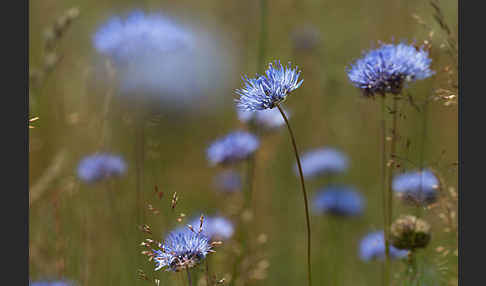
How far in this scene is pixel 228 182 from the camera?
3.41m

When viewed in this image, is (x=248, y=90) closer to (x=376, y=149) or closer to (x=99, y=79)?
(x=99, y=79)

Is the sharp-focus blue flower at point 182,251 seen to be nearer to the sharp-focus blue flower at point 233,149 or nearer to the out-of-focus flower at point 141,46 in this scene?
the sharp-focus blue flower at point 233,149

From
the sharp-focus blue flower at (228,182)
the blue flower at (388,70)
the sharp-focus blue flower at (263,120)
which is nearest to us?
the blue flower at (388,70)

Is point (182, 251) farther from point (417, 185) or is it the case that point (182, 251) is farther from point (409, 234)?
point (417, 185)

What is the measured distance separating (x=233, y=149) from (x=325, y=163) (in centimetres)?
105

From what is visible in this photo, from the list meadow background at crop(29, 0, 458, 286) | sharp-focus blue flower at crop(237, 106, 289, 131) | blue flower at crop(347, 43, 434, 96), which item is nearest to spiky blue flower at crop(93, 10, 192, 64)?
meadow background at crop(29, 0, 458, 286)

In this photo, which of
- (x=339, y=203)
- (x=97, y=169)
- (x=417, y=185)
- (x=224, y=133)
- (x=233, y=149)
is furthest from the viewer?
(x=224, y=133)

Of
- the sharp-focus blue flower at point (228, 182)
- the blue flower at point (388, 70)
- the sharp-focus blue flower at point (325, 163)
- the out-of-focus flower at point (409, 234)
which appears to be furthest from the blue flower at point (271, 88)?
the sharp-focus blue flower at point (325, 163)

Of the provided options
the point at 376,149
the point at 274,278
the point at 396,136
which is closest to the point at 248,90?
the point at 396,136

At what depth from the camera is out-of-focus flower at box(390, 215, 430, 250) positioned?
164 centimetres

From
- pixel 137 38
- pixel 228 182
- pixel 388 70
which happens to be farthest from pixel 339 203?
pixel 388 70

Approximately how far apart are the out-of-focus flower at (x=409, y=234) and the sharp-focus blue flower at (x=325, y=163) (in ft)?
5.40

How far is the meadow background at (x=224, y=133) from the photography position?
90.1 inches

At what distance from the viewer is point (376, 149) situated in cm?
416
